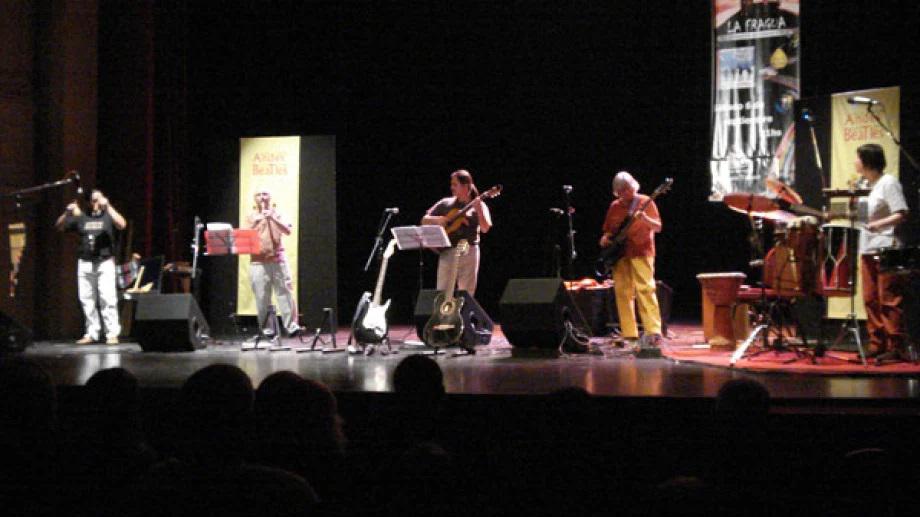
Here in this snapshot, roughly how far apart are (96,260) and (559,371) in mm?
6788

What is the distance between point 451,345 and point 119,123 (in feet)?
21.6

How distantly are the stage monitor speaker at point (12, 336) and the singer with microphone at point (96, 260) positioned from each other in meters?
1.45

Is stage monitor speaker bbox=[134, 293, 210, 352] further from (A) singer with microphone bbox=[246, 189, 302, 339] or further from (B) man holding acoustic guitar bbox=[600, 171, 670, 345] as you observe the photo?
(B) man holding acoustic guitar bbox=[600, 171, 670, 345]

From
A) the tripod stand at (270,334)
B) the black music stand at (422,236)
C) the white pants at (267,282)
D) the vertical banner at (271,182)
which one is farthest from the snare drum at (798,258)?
the vertical banner at (271,182)

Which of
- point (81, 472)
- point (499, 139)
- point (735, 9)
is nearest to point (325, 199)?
point (499, 139)

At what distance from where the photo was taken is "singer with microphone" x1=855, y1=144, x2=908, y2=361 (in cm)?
729

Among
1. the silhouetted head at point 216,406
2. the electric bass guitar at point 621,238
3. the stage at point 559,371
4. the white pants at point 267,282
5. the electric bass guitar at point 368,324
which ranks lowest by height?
the stage at point 559,371

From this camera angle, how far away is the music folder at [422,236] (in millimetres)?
9180

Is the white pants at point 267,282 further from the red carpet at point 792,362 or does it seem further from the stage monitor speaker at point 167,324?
the red carpet at point 792,362

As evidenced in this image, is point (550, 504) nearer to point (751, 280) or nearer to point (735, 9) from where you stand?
point (735, 9)

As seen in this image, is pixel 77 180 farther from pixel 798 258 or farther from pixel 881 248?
pixel 881 248

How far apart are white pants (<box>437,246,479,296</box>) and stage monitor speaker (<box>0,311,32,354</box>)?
4.51 m

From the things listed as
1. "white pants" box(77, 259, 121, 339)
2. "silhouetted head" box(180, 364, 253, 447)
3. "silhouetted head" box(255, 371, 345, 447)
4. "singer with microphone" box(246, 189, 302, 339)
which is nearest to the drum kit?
"silhouetted head" box(255, 371, 345, 447)

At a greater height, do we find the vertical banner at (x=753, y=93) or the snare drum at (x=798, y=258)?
the vertical banner at (x=753, y=93)
